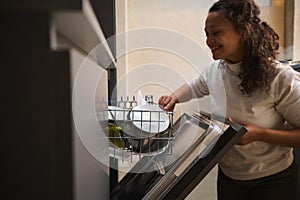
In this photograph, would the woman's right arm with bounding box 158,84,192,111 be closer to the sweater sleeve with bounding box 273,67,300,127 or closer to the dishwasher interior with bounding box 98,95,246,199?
the dishwasher interior with bounding box 98,95,246,199

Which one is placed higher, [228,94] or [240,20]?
[240,20]

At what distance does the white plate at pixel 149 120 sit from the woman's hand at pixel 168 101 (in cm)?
18

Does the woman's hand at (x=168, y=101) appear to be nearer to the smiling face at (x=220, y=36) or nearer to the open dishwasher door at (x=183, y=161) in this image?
the open dishwasher door at (x=183, y=161)

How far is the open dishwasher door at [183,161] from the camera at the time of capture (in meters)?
0.63

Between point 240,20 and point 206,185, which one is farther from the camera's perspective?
point 206,185

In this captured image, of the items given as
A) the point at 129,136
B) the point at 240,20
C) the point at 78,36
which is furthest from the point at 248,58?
the point at 78,36

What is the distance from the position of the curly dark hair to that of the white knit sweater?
33 mm

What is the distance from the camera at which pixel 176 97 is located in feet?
3.84

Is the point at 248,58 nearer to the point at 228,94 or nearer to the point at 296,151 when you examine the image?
the point at 228,94

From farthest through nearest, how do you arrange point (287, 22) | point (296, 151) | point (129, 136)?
point (287, 22), point (296, 151), point (129, 136)

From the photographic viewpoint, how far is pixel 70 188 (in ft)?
0.90

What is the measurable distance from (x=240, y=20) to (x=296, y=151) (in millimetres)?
811

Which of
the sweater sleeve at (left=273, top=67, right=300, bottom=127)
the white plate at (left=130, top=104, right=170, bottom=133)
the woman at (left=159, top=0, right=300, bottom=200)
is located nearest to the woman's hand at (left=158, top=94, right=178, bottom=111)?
the woman at (left=159, top=0, right=300, bottom=200)

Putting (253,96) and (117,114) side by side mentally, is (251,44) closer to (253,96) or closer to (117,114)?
(253,96)
